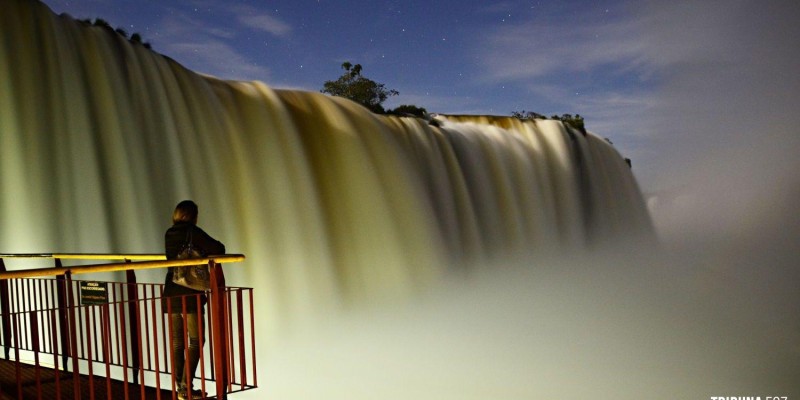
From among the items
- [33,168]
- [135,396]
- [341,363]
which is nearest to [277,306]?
[341,363]

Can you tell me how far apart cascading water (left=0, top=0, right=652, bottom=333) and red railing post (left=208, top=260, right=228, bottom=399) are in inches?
184

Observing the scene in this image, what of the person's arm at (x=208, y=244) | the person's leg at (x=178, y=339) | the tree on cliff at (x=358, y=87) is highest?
the tree on cliff at (x=358, y=87)

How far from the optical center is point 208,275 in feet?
15.9

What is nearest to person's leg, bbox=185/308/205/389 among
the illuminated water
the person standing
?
the person standing

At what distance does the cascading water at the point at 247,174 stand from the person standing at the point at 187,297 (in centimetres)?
425

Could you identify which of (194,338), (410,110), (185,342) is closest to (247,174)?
(194,338)

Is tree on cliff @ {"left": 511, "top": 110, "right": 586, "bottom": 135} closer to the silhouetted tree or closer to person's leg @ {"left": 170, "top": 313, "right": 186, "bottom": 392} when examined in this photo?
the silhouetted tree

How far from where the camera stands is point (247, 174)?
38.5 ft

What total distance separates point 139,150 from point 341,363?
15.0ft

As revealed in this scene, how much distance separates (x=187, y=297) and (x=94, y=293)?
2.17 ft

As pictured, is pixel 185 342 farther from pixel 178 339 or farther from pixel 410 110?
pixel 410 110

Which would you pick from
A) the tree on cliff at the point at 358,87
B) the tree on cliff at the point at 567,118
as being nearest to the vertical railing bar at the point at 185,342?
the tree on cliff at the point at 567,118

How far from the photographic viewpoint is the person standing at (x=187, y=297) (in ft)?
15.9

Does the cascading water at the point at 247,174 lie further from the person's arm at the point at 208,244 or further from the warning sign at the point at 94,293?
the person's arm at the point at 208,244
